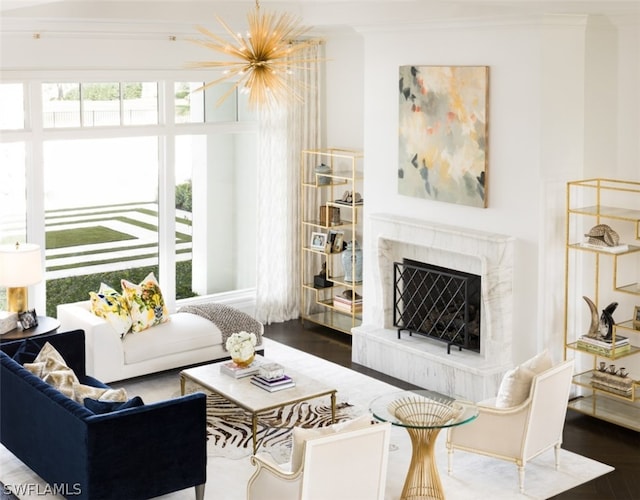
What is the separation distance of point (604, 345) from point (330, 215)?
3.54 m

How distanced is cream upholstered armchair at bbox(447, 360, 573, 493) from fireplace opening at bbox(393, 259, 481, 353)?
1.66 meters

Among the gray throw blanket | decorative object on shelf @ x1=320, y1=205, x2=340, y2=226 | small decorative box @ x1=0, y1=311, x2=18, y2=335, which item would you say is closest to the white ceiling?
decorative object on shelf @ x1=320, y1=205, x2=340, y2=226

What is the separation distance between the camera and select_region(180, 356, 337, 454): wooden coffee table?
6.45 m

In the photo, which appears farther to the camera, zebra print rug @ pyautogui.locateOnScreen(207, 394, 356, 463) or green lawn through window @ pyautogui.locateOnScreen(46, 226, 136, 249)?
green lawn through window @ pyautogui.locateOnScreen(46, 226, 136, 249)

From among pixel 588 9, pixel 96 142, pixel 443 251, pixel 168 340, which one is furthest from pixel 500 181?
pixel 96 142

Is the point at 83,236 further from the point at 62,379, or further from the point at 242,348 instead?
the point at 62,379

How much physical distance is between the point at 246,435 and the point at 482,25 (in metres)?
3.64

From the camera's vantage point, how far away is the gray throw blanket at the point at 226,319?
833cm

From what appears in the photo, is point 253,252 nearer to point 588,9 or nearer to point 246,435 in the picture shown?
point 246,435

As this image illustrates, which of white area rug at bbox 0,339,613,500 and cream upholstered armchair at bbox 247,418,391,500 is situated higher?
cream upholstered armchair at bbox 247,418,391,500

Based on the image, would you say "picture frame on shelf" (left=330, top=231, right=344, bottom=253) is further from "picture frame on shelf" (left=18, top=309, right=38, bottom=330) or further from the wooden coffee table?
"picture frame on shelf" (left=18, top=309, right=38, bottom=330)

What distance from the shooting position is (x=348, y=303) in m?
9.52

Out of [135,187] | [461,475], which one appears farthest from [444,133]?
[135,187]

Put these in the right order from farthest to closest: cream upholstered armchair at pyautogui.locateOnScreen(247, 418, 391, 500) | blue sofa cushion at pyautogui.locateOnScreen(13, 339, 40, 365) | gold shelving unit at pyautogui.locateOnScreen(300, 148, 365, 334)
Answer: gold shelving unit at pyautogui.locateOnScreen(300, 148, 365, 334), blue sofa cushion at pyautogui.locateOnScreen(13, 339, 40, 365), cream upholstered armchair at pyautogui.locateOnScreen(247, 418, 391, 500)
